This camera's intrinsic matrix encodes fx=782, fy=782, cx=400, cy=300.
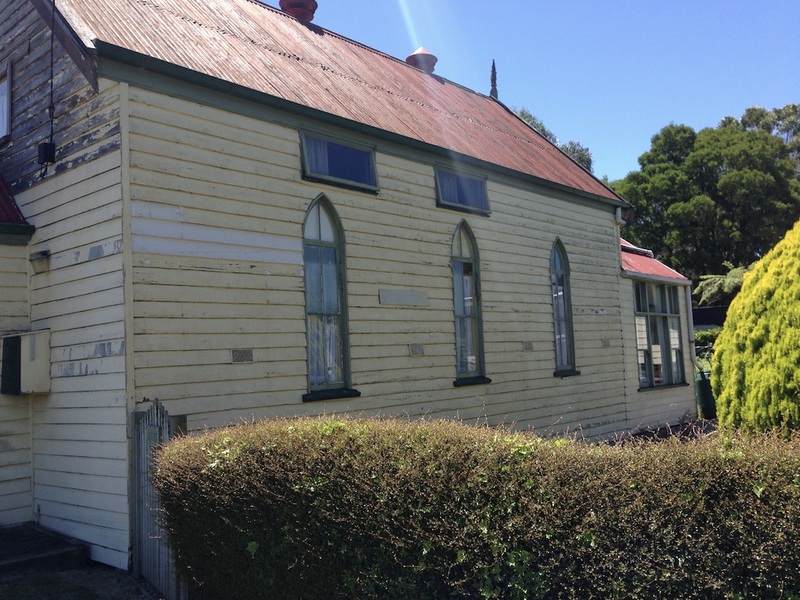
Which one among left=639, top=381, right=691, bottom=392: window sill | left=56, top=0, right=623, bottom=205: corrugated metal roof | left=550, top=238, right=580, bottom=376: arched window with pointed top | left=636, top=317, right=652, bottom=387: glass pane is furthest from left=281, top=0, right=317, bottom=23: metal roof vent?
left=639, top=381, right=691, bottom=392: window sill

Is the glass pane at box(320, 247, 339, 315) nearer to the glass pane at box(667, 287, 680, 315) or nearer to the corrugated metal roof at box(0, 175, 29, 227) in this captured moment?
the corrugated metal roof at box(0, 175, 29, 227)

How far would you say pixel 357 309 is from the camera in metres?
10.6

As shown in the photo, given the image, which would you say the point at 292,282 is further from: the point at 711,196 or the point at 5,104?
the point at 711,196

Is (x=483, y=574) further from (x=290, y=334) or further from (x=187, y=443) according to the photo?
(x=290, y=334)

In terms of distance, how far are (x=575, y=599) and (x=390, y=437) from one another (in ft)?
5.42

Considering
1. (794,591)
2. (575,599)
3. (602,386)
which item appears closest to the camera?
(794,591)

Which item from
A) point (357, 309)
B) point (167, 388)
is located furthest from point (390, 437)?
point (357, 309)

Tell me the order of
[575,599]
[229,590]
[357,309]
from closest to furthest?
[575,599]
[229,590]
[357,309]

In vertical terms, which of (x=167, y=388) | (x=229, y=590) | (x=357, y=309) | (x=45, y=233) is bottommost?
(x=229, y=590)

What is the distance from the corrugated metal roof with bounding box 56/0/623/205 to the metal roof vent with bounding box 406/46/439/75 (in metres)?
0.75

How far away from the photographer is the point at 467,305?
506 inches

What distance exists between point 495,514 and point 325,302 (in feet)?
20.5

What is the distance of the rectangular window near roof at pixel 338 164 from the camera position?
1023 centimetres

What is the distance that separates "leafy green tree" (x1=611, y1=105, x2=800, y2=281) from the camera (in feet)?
129
